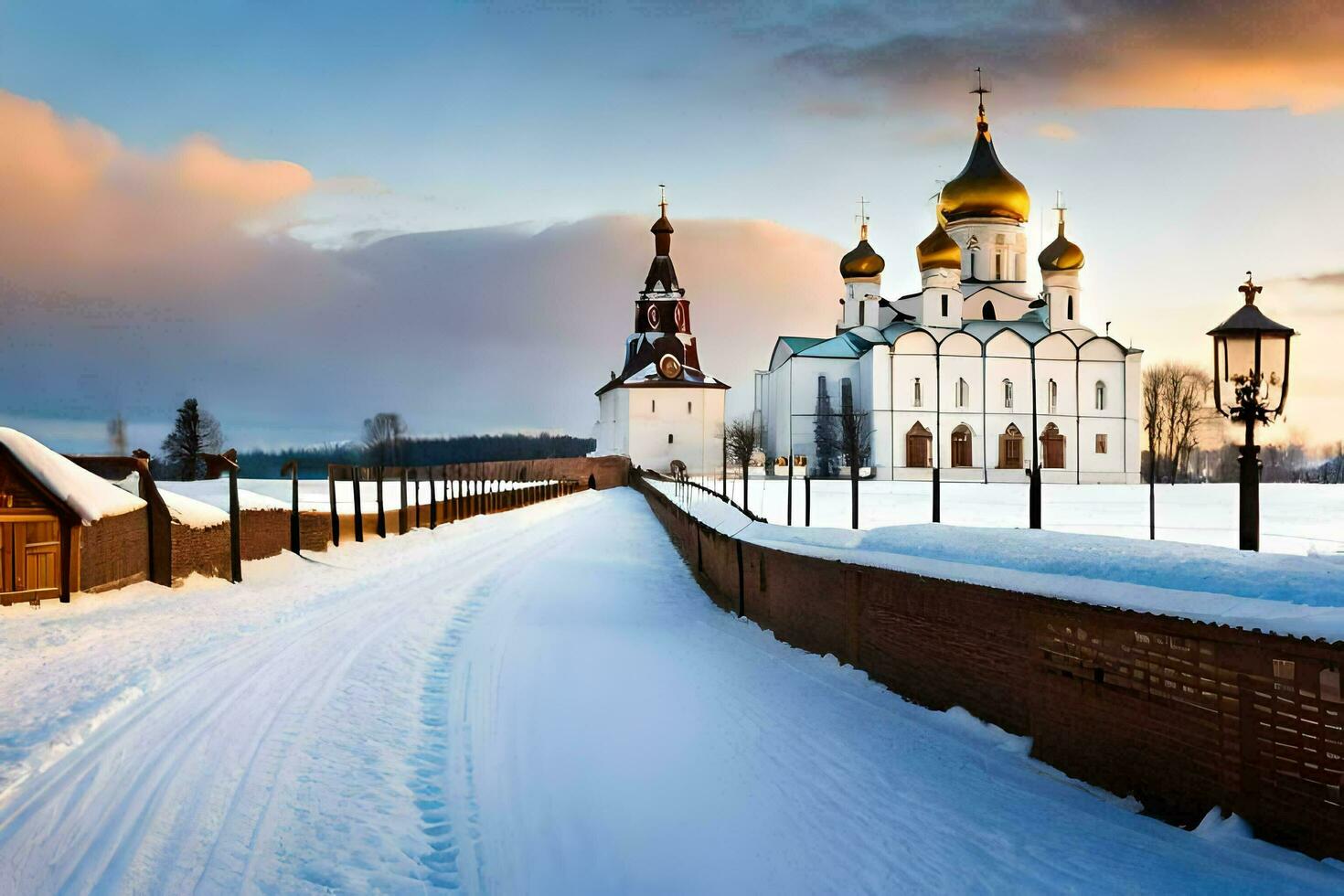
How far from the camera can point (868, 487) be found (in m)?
56.6

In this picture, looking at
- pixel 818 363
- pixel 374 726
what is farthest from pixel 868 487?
pixel 374 726

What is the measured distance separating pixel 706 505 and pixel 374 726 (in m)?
18.1

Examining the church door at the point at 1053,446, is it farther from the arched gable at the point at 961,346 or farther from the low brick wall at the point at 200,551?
the low brick wall at the point at 200,551

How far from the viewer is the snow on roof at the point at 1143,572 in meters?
5.04

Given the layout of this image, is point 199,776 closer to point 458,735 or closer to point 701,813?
point 458,735

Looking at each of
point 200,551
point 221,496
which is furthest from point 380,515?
point 200,551

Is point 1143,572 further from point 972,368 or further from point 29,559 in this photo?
point 972,368

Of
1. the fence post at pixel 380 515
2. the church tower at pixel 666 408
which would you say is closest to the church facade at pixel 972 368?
the church tower at pixel 666 408

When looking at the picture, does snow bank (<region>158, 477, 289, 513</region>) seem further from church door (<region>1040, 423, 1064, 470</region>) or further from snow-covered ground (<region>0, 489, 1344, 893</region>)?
church door (<region>1040, 423, 1064, 470</region>)

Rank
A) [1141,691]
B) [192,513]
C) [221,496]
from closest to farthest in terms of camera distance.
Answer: [1141,691], [192,513], [221,496]

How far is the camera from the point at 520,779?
644cm

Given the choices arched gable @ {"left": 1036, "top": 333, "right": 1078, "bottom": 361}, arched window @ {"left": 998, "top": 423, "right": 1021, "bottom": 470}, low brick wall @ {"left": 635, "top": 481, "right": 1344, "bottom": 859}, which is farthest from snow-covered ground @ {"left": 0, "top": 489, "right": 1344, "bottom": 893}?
arched gable @ {"left": 1036, "top": 333, "right": 1078, "bottom": 361}

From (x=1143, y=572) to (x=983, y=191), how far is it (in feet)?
279

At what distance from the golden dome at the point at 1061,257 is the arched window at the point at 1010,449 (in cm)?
1359
